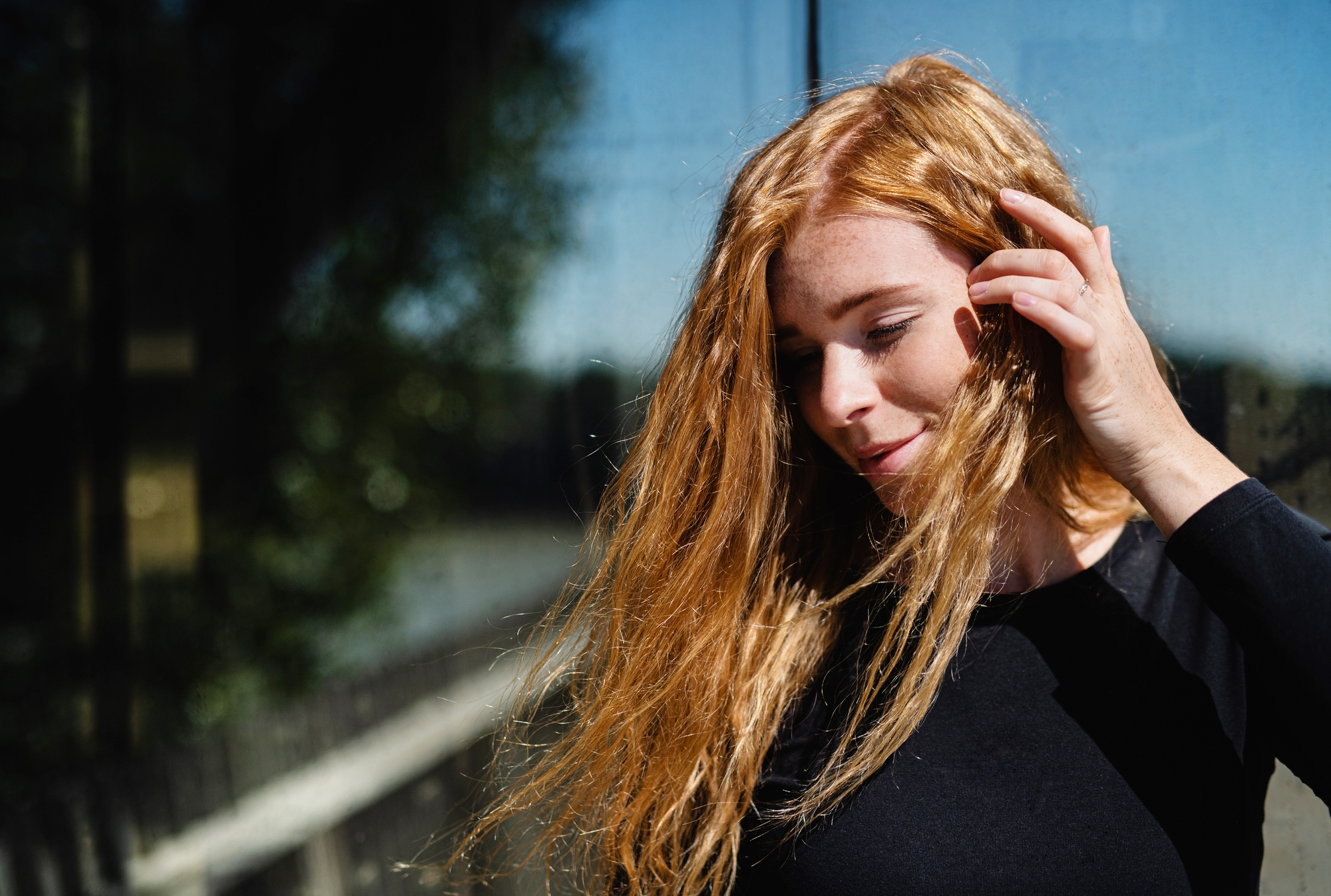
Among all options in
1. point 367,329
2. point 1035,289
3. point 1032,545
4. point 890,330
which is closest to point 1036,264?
point 1035,289

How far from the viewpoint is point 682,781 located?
2.97 ft

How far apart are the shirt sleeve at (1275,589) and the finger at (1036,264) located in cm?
22

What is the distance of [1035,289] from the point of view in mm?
739

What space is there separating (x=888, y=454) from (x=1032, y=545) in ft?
0.60

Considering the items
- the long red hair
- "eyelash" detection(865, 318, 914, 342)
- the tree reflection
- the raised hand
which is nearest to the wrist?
the raised hand

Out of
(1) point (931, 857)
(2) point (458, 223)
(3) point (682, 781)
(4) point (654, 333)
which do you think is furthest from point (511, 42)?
(1) point (931, 857)

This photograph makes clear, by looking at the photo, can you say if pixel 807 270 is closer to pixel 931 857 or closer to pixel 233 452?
pixel 931 857

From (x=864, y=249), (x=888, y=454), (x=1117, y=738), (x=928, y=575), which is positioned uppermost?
(x=864, y=249)

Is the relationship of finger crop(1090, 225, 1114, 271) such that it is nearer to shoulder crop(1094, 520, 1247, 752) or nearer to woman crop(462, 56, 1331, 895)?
woman crop(462, 56, 1331, 895)

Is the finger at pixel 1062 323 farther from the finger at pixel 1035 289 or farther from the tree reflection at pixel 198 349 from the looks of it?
the tree reflection at pixel 198 349

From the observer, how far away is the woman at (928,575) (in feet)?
2.41

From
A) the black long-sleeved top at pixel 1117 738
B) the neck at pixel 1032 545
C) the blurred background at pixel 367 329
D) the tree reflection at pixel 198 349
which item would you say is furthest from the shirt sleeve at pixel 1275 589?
the tree reflection at pixel 198 349

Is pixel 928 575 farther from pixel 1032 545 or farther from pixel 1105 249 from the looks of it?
pixel 1105 249

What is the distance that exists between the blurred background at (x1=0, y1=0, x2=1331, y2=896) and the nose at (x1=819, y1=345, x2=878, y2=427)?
54 centimetres
